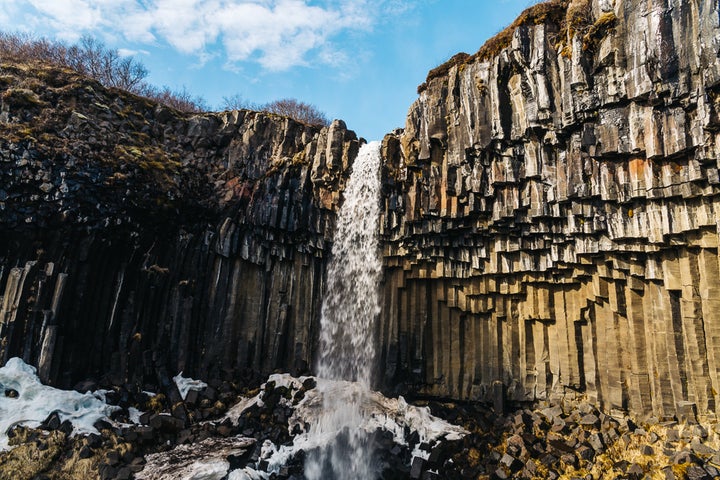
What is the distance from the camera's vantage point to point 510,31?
1314 cm

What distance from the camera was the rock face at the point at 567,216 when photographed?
9586mm

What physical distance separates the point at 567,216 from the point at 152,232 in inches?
535

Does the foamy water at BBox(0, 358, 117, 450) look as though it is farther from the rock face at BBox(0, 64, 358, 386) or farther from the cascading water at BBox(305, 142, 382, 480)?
the cascading water at BBox(305, 142, 382, 480)

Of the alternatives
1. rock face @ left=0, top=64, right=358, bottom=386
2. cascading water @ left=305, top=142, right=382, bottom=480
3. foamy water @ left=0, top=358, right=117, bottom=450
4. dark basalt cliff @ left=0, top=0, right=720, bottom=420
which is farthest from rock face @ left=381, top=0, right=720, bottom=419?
foamy water @ left=0, top=358, right=117, bottom=450

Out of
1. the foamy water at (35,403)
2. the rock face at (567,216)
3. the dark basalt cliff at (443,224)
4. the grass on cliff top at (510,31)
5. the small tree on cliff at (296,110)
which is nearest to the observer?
the rock face at (567,216)

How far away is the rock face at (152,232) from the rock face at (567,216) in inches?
151

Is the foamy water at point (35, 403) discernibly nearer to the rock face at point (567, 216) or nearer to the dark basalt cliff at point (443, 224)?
the dark basalt cliff at point (443, 224)

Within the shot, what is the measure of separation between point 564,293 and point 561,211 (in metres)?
2.76

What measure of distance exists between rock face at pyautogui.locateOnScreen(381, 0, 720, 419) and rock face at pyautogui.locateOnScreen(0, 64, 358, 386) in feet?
12.6

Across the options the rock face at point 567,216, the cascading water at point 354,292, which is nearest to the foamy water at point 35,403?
the cascading water at point 354,292

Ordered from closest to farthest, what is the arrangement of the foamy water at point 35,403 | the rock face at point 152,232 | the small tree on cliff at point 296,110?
the foamy water at point 35,403
the rock face at point 152,232
the small tree on cliff at point 296,110

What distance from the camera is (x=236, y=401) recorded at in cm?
1459

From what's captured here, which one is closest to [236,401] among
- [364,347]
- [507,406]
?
[364,347]

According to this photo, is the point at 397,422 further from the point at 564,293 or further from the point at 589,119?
the point at 589,119
